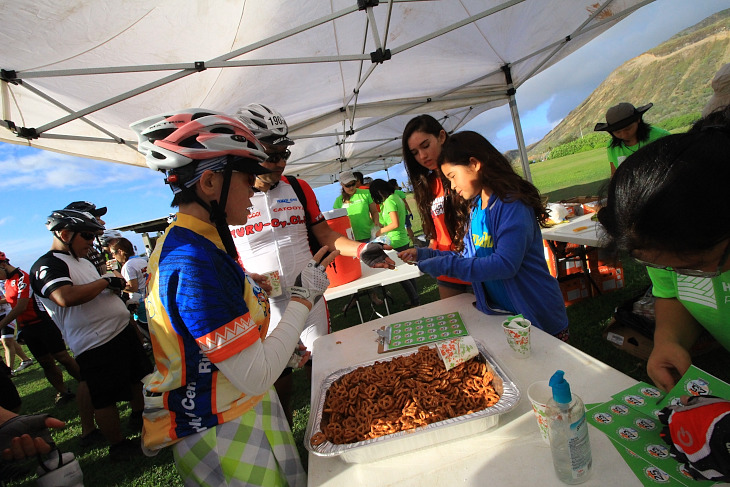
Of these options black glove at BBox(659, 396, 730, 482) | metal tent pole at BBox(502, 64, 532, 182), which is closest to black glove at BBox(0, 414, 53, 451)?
black glove at BBox(659, 396, 730, 482)

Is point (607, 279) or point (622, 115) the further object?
point (607, 279)

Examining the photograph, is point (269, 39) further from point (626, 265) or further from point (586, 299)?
point (626, 265)

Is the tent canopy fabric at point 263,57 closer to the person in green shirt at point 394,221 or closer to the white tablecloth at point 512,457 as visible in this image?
the person in green shirt at point 394,221

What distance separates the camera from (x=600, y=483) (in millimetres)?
892

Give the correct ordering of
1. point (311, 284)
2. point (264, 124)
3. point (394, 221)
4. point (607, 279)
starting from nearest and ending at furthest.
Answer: point (311, 284) < point (264, 124) < point (607, 279) < point (394, 221)

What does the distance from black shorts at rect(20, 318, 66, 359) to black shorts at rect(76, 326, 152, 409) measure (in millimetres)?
2618

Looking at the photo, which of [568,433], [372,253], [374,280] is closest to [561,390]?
[568,433]

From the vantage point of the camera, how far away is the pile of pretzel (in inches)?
47.1

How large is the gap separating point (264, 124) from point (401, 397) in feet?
6.20

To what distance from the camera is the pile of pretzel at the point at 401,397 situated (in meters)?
1.20

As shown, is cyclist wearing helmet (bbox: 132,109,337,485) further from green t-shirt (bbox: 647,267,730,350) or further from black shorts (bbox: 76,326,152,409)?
black shorts (bbox: 76,326,152,409)

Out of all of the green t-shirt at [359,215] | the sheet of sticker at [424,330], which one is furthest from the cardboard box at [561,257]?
the sheet of sticker at [424,330]

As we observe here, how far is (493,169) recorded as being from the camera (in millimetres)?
1974

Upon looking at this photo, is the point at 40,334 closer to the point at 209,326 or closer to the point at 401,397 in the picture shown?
the point at 209,326
